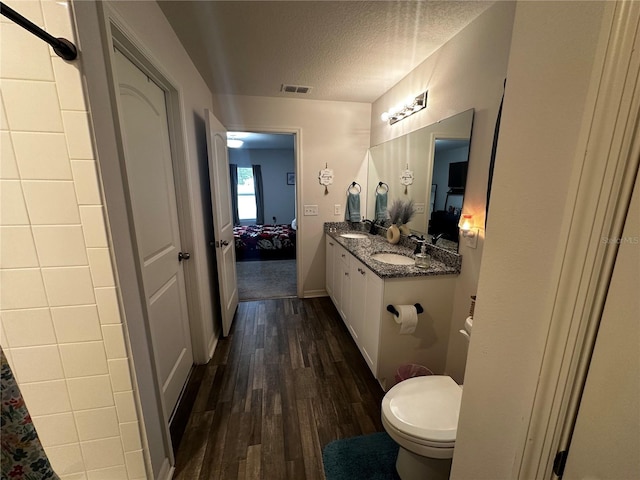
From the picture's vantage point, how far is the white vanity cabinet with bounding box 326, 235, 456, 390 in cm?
171

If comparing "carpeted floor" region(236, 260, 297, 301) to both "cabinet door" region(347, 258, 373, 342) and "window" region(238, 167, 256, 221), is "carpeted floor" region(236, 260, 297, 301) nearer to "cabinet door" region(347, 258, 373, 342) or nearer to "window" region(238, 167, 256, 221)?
"cabinet door" region(347, 258, 373, 342)

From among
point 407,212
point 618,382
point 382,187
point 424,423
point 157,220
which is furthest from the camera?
point 382,187

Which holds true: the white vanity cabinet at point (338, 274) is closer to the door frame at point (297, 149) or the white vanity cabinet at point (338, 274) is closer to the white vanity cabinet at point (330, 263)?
the white vanity cabinet at point (330, 263)

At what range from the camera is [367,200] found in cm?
321

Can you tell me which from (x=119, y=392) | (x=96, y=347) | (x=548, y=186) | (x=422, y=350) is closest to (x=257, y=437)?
(x=119, y=392)

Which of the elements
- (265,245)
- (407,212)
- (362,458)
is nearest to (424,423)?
(362,458)

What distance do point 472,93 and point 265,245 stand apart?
3843 millimetres

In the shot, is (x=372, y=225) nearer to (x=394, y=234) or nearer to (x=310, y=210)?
(x=394, y=234)

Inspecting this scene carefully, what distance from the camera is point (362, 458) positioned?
4.51ft

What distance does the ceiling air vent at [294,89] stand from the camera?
2555 millimetres

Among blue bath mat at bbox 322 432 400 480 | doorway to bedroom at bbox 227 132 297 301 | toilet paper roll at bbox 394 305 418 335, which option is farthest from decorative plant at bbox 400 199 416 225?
doorway to bedroom at bbox 227 132 297 301

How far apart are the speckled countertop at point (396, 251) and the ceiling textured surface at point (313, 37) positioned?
1.42 metres

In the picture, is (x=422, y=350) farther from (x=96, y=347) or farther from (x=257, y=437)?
(x=96, y=347)

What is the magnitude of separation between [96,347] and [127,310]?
15cm
